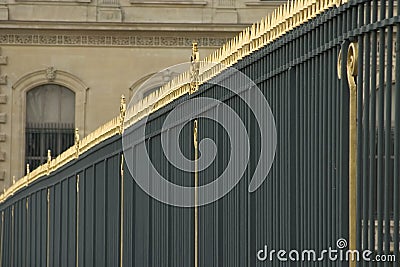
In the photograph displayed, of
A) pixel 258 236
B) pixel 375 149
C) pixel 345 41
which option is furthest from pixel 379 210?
pixel 258 236

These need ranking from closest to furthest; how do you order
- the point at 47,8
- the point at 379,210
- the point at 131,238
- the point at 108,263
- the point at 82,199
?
the point at 379,210 → the point at 131,238 → the point at 108,263 → the point at 82,199 → the point at 47,8

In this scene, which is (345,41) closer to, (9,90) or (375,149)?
Result: (375,149)

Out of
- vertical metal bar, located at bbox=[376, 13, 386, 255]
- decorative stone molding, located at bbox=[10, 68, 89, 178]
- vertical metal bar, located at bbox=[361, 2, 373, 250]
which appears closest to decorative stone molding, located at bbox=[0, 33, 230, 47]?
decorative stone molding, located at bbox=[10, 68, 89, 178]

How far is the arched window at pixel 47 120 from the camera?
39.3 metres

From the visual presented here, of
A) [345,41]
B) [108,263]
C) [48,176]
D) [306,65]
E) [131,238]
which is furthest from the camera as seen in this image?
[48,176]

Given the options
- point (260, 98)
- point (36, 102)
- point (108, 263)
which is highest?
point (36, 102)

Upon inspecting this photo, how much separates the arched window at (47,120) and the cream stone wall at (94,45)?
188 mm

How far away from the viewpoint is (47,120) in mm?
39406

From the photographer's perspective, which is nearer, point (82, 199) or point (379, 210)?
point (379, 210)

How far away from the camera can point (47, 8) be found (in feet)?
129

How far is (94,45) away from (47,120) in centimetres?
218

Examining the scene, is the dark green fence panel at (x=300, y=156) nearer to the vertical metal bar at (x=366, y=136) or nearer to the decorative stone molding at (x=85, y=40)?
the vertical metal bar at (x=366, y=136)

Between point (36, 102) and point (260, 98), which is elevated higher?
point (36, 102)

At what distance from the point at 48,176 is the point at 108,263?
21.8 feet
